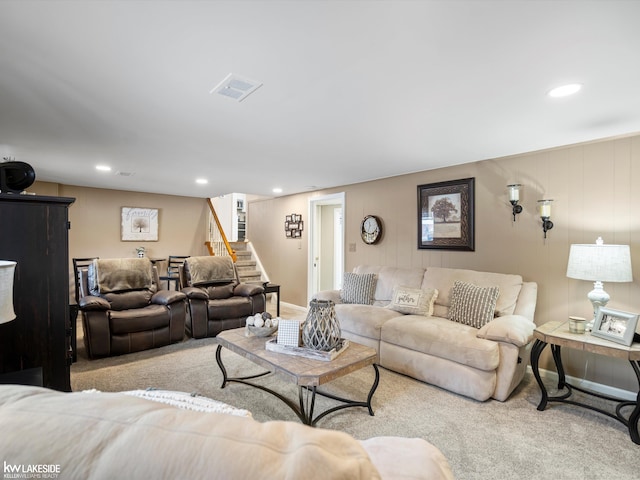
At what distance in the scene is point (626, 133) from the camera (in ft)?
9.03

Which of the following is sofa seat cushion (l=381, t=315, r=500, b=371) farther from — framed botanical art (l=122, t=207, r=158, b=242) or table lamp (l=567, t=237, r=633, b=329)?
framed botanical art (l=122, t=207, r=158, b=242)

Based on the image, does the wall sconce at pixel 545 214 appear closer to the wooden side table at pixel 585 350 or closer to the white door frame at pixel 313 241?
the wooden side table at pixel 585 350

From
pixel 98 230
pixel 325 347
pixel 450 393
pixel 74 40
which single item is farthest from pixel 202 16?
pixel 98 230

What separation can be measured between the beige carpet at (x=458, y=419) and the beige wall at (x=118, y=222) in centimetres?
337

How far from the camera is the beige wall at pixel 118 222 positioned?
590 centimetres

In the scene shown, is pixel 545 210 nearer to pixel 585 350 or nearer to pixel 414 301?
pixel 585 350

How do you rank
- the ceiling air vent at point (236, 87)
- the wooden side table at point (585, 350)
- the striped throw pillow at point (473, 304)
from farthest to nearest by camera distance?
the striped throw pillow at point (473, 304) → the wooden side table at point (585, 350) → the ceiling air vent at point (236, 87)

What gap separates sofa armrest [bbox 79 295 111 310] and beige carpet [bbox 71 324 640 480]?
1.88ft

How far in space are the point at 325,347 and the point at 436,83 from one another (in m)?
1.87

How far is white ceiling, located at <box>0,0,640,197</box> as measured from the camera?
1.36m

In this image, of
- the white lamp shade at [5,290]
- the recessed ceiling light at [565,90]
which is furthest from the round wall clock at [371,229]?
the white lamp shade at [5,290]

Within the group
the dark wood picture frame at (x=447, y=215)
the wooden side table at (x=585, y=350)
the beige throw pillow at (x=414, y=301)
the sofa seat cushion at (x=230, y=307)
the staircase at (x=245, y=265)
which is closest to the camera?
the wooden side table at (x=585, y=350)

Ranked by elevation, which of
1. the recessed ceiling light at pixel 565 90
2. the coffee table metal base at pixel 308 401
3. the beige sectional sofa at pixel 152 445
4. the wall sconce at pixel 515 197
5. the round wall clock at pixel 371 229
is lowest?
the coffee table metal base at pixel 308 401

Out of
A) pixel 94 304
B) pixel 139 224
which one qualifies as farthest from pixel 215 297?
pixel 139 224
